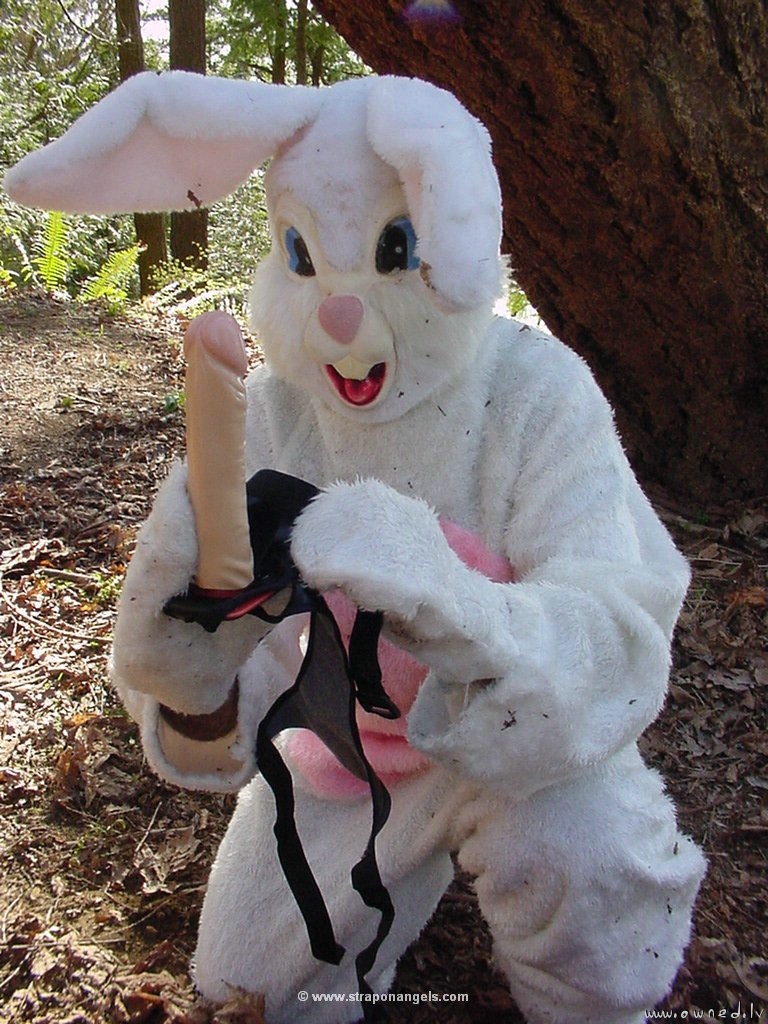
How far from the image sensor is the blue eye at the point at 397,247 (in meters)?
1.26

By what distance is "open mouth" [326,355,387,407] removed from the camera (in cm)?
129

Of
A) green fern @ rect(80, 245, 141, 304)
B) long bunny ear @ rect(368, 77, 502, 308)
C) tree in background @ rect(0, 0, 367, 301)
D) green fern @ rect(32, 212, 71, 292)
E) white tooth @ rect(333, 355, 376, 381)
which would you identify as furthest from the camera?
tree in background @ rect(0, 0, 367, 301)

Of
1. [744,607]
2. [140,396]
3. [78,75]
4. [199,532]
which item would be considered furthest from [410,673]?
[78,75]

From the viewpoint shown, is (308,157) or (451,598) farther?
(308,157)

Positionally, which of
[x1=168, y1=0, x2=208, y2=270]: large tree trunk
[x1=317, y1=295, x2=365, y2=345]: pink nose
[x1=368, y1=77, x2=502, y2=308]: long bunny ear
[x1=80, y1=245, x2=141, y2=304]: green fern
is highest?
[x1=168, y1=0, x2=208, y2=270]: large tree trunk

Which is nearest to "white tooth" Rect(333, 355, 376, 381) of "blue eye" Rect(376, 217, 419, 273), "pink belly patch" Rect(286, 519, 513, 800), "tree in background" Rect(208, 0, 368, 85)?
"blue eye" Rect(376, 217, 419, 273)

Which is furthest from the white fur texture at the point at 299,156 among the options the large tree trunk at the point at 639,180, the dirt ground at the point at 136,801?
the dirt ground at the point at 136,801

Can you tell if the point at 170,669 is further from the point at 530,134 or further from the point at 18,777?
the point at 530,134

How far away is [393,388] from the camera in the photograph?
51.9 inches

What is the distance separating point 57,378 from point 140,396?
49cm

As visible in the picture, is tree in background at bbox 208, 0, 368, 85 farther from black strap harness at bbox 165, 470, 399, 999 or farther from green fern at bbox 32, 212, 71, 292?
black strap harness at bbox 165, 470, 399, 999

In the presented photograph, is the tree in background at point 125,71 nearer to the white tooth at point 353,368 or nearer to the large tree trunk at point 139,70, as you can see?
the large tree trunk at point 139,70

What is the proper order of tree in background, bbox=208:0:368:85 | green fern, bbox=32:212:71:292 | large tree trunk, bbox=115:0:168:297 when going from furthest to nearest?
tree in background, bbox=208:0:368:85 < large tree trunk, bbox=115:0:168:297 < green fern, bbox=32:212:71:292

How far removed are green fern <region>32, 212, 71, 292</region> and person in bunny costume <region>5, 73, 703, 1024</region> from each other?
210 inches
